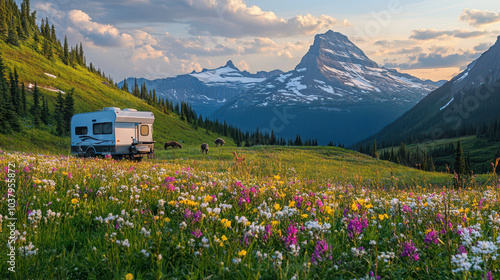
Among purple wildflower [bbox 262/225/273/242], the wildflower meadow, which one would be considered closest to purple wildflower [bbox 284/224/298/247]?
the wildflower meadow

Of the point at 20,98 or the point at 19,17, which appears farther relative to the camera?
the point at 19,17

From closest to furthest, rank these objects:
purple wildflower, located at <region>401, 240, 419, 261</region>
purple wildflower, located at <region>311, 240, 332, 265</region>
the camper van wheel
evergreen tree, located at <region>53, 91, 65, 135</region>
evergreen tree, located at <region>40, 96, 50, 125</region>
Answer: purple wildflower, located at <region>311, 240, 332, 265</region>
purple wildflower, located at <region>401, 240, 419, 261</region>
the camper van wheel
evergreen tree, located at <region>53, 91, 65, 135</region>
evergreen tree, located at <region>40, 96, 50, 125</region>

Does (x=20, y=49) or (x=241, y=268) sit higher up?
(x=20, y=49)

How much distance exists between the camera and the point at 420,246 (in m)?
3.66

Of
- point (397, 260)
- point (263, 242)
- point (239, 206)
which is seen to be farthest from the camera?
point (239, 206)

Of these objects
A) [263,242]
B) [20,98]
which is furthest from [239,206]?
[20,98]

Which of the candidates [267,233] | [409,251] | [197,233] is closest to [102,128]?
[197,233]

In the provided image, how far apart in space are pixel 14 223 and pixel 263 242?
381 centimetres

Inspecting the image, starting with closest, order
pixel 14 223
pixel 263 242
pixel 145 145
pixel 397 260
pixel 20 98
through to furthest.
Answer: pixel 397 260
pixel 263 242
pixel 14 223
pixel 145 145
pixel 20 98

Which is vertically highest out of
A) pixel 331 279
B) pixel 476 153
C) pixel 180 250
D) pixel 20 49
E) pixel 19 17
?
pixel 19 17

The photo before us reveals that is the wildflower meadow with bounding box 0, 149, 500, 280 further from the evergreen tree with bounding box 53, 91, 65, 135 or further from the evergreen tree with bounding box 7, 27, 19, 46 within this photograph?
the evergreen tree with bounding box 7, 27, 19, 46

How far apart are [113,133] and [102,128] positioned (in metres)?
1.76

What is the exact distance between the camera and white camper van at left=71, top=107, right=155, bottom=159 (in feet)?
88.3

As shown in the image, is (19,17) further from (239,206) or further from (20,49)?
(239,206)
